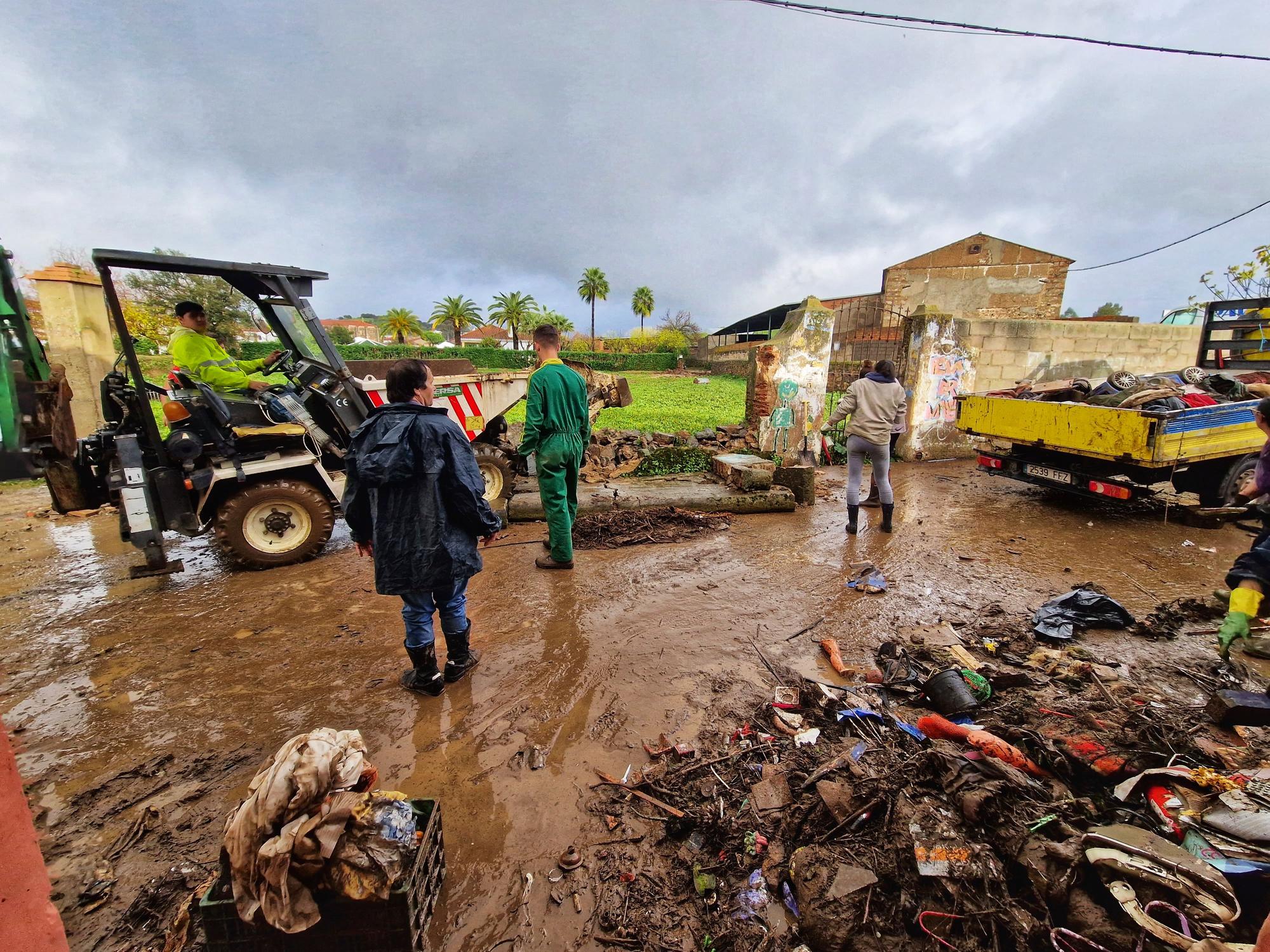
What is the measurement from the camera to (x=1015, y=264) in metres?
25.2

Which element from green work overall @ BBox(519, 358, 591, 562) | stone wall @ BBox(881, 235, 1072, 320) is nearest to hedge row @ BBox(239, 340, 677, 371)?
stone wall @ BBox(881, 235, 1072, 320)

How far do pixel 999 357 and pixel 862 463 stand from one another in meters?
6.63

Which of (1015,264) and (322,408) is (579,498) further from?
(1015,264)

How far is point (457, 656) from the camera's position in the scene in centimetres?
321

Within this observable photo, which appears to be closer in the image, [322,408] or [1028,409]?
[322,408]

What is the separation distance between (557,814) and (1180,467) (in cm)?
712

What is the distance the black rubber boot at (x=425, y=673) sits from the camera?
301cm

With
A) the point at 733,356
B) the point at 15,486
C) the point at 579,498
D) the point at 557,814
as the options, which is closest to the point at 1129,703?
the point at 557,814

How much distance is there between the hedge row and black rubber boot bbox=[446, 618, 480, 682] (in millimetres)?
28929

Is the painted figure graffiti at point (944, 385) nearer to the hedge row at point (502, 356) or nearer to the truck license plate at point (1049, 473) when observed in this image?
the truck license plate at point (1049, 473)

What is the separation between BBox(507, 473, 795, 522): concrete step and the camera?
6.23 m

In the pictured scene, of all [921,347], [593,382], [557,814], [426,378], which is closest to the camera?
[557,814]

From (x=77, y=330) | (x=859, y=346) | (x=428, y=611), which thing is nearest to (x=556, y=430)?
(x=428, y=611)

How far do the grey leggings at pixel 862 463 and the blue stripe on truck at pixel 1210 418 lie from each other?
8.69 ft
